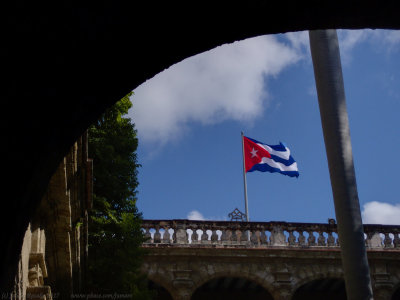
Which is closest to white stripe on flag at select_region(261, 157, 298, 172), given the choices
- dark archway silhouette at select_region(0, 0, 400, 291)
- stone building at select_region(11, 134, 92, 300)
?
stone building at select_region(11, 134, 92, 300)

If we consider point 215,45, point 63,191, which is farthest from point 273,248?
point 215,45

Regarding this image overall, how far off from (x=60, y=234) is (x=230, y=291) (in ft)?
46.5

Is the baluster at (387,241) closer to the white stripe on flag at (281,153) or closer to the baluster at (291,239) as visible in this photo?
the baluster at (291,239)

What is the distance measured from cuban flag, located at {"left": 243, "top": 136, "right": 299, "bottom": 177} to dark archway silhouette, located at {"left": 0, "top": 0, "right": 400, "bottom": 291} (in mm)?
18189

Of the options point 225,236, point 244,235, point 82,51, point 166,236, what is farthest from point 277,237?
point 82,51

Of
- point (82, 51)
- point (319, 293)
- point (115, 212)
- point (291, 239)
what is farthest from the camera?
point (319, 293)

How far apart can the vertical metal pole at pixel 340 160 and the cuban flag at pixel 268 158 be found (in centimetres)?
974

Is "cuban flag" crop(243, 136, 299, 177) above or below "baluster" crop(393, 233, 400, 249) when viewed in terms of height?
above

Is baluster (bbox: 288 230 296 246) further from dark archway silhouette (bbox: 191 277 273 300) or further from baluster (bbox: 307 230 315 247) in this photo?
dark archway silhouette (bbox: 191 277 273 300)

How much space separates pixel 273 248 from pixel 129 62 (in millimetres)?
16540

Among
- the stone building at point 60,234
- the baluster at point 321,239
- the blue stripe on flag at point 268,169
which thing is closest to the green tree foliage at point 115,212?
the stone building at point 60,234

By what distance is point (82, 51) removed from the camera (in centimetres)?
246

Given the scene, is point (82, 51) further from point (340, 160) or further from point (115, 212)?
point (115, 212)

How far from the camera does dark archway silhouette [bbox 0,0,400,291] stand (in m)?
2.36
